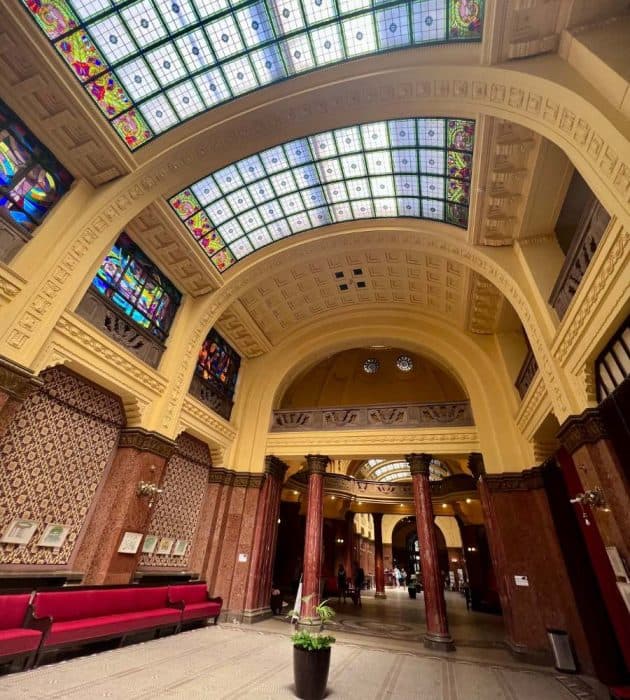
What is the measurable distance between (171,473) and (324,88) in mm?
10252

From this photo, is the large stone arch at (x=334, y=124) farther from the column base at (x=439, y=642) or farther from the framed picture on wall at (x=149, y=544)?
the column base at (x=439, y=642)

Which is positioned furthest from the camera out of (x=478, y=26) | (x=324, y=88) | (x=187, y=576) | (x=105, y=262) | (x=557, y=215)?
(x=187, y=576)

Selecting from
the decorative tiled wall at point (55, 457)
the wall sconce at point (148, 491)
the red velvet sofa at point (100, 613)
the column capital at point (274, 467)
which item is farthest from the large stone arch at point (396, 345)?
the decorative tiled wall at point (55, 457)

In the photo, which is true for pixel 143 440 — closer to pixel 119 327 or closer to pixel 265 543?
pixel 119 327

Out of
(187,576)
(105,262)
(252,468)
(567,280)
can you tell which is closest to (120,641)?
(187,576)

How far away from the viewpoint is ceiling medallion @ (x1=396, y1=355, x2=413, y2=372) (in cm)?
1505

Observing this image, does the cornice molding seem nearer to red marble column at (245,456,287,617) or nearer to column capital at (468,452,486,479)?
red marble column at (245,456,287,617)

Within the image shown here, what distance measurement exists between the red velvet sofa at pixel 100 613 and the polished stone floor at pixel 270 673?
0.91 ft

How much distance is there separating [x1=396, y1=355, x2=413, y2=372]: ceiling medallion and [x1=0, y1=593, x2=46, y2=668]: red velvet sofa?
13275 mm

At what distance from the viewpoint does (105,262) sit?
7945 mm

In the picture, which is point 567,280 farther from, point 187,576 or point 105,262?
point 187,576

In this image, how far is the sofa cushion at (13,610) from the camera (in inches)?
178

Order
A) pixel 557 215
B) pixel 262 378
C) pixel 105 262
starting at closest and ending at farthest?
pixel 557 215 → pixel 105 262 → pixel 262 378

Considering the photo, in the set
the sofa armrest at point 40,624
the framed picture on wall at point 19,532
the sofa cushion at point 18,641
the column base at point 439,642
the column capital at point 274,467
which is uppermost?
the column capital at point 274,467
